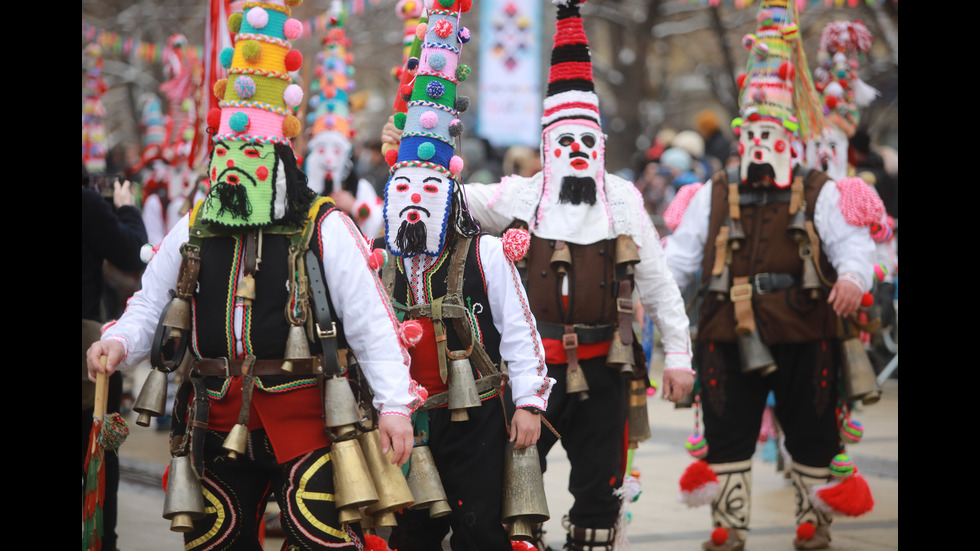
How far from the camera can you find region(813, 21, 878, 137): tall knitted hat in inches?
312

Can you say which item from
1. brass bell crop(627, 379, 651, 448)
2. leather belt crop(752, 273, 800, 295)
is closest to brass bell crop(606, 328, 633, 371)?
brass bell crop(627, 379, 651, 448)

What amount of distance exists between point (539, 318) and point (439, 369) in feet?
3.28

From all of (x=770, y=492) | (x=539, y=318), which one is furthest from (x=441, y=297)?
(x=770, y=492)

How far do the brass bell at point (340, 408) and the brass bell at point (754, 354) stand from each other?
2.80m

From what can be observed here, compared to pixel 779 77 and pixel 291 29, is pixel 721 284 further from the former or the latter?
pixel 291 29

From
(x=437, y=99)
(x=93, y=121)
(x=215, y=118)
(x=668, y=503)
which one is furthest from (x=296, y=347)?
(x=93, y=121)

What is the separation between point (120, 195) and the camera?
18.0ft

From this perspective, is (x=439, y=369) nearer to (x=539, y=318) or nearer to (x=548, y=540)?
(x=539, y=318)

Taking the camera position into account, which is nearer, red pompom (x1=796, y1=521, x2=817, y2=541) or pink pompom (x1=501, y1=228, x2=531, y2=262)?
pink pompom (x1=501, y1=228, x2=531, y2=262)

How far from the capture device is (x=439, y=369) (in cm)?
416

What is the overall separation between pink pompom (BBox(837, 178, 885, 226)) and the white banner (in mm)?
7236

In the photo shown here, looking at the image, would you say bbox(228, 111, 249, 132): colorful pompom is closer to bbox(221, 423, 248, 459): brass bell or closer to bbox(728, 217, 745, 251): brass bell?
bbox(221, 423, 248, 459): brass bell

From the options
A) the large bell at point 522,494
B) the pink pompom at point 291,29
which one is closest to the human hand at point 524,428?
the large bell at point 522,494

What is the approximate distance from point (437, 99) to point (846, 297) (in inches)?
97.7
